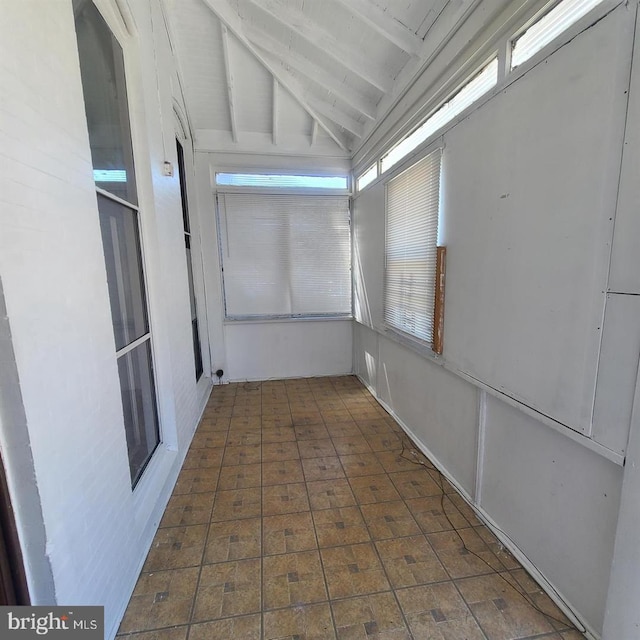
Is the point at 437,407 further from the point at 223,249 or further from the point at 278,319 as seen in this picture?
the point at 223,249

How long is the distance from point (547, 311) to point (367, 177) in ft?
9.48

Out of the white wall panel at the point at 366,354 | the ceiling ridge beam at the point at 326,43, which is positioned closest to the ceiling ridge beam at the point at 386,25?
the ceiling ridge beam at the point at 326,43

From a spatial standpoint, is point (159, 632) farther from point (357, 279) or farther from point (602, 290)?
point (357, 279)

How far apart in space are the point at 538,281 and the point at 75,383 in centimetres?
188

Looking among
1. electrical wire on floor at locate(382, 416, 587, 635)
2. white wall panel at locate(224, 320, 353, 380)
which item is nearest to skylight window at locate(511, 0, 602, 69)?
electrical wire on floor at locate(382, 416, 587, 635)

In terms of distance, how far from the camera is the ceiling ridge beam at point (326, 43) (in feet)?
7.78

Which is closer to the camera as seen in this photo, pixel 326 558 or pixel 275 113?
pixel 326 558

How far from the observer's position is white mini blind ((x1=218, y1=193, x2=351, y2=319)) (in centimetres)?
402

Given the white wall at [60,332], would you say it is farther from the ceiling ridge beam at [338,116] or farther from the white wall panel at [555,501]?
the ceiling ridge beam at [338,116]

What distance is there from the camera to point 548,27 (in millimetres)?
1355

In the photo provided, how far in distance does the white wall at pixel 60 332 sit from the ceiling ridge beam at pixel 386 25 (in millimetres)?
1469

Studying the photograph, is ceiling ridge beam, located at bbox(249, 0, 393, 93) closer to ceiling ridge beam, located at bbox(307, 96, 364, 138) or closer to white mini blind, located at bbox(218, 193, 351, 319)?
ceiling ridge beam, located at bbox(307, 96, 364, 138)

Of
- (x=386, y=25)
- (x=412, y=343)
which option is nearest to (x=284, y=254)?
(x=412, y=343)

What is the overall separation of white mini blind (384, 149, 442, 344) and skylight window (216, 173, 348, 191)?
54.5 inches
